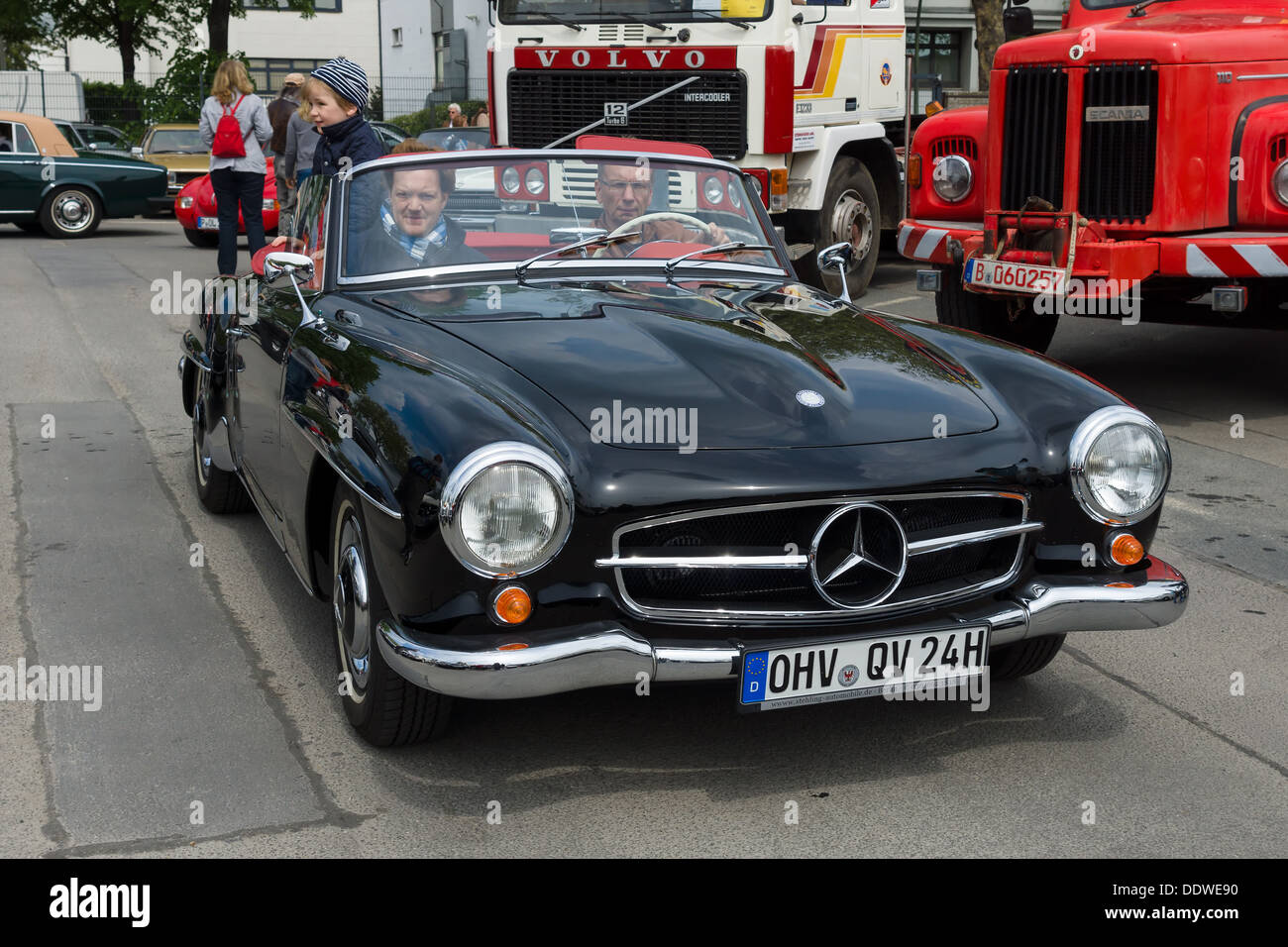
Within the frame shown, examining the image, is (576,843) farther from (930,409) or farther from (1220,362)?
(1220,362)

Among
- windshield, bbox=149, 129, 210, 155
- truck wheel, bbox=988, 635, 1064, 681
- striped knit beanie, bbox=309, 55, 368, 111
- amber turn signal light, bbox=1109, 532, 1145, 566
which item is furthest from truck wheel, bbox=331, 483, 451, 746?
windshield, bbox=149, 129, 210, 155

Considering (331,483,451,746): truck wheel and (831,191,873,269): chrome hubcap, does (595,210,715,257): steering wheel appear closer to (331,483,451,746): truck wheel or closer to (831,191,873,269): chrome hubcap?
(331,483,451,746): truck wheel

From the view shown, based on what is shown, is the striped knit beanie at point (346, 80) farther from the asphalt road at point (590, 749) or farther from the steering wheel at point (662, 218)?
the steering wheel at point (662, 218)

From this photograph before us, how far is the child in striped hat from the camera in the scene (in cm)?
652

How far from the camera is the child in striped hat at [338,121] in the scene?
21.4ft

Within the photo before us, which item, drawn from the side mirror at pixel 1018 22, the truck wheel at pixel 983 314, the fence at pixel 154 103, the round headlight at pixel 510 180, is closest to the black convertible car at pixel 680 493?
the round headlight at pixel 510 180

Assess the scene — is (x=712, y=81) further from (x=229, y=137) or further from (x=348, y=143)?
(x=348, y=143)

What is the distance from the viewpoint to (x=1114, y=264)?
7.54 meters

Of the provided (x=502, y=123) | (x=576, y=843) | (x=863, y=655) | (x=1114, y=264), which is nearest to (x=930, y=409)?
(x=863, y=655)

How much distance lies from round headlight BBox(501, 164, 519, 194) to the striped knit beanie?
2170mm

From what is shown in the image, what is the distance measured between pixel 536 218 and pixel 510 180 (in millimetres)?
146

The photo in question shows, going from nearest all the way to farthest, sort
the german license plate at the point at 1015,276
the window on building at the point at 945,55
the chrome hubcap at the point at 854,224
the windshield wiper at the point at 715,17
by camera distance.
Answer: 1. the german license plate at the point at 1015,276
2. the windshield wiper at the point at 715,17
3. the chrome hubcap at the point at 854,224
4. the window on building at the point at 945,55

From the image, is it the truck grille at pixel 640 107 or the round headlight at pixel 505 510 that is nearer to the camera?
the round headlight at pixel 505 510
